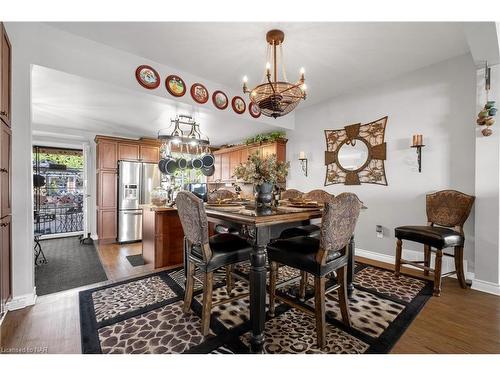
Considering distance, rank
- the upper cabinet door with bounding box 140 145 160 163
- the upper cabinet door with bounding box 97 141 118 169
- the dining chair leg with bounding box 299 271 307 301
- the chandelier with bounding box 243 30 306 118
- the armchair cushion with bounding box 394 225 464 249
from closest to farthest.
→ 1. the chandelier with bounding box 243 30 306 118
2. the dining chair leg with bounding box 299 271 307 301
3. the armchair cushion with bounding box 394 225 464 249
4. the upper cabinet door with bounding box 97 141 118 169
5. the upper cabinet door with bounding box 140 145 160 163

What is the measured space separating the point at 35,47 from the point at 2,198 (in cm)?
146

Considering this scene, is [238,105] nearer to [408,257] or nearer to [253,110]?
[253,110]

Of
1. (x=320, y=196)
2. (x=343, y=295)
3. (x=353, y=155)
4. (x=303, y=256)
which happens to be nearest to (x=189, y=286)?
(x=303, y=256)

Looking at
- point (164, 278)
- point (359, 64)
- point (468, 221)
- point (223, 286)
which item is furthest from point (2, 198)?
point (468, 221)

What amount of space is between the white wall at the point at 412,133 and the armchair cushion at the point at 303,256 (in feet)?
6.86

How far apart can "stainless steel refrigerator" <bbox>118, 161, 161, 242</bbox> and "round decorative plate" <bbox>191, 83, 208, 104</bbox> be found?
96.1 inches

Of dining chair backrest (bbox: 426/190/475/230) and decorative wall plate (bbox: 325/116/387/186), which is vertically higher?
decorative wall plate (bbox: 325/116/387/186)

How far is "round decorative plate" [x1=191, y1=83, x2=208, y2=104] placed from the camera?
312 centimetres

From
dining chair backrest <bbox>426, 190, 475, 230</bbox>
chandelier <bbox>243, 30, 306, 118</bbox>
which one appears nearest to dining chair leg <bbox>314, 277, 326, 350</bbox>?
chandelier <bbox>243, 30, 306, 118</bbox>

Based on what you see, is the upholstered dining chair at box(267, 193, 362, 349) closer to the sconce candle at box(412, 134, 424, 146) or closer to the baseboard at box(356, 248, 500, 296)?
the baseboard at box(356, 248, 500, 296)

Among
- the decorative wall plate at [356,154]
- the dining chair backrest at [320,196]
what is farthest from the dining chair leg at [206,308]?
the decorative wall plate at [356,154]

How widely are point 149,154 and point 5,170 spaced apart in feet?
11.4

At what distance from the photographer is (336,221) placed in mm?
1476
